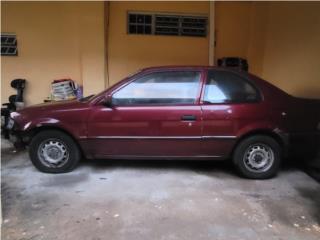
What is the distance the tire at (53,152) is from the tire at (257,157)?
2.37m

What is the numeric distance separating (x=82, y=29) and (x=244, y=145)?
485 cm

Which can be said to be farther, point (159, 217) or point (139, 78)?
point (139, 78)

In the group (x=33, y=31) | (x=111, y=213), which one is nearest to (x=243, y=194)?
(x=111, y=213)

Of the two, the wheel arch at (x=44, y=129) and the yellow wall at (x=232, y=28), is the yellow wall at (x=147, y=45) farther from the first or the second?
the wheel arch at (x=44, y=129)

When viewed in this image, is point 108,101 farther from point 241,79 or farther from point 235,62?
point 235,62

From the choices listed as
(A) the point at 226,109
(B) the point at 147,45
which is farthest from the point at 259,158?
(B) the point at 147,45

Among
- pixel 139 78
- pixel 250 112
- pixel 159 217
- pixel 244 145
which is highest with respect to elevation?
pixel 139 78

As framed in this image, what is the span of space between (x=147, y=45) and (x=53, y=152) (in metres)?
4.16

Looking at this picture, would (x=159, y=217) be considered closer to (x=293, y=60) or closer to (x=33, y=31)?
(x=293, y=60)

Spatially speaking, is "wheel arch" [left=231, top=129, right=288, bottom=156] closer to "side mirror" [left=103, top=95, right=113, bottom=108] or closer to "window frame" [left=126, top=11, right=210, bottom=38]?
"side mirror" [left=103, top=95, right=113, bottom=108]

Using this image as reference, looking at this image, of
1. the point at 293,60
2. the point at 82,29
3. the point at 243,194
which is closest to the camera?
the point at 243,194

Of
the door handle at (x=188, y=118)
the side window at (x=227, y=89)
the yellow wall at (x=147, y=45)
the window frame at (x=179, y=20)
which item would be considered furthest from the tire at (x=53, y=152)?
the window frame at (x=179, y=20)

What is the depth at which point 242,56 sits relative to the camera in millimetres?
8875

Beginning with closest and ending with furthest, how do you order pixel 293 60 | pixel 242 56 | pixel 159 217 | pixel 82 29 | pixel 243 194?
pixel 159 217
pixel 243 194
pixel 293 60
pixel 82 29
pixel 242 56
